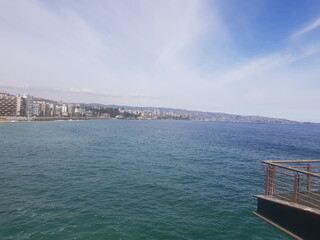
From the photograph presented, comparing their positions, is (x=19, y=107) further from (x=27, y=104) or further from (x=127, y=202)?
(x=127, y=202)

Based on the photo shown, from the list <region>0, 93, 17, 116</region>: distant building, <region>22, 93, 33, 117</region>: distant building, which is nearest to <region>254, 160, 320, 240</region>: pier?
<region>0, 93, 17, 116</region>: distant building

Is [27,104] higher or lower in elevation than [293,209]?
higher

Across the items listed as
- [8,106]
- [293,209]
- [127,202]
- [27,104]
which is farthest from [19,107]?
[293,209]

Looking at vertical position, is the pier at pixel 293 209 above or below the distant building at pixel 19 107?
below

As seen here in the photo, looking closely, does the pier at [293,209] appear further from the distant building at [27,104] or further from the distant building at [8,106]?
the distant building at [27,104]

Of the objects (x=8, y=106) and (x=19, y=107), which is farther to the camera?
(x=19, y=107)

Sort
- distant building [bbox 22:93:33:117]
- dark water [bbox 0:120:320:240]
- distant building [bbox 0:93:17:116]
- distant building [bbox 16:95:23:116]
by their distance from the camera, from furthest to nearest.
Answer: distant building [bbox 22:93:33:117]
distant building [bbox 16:95:23:116]
distant building [bbox 0:93:17:116]
dark water [bbox 0:120:320:240]

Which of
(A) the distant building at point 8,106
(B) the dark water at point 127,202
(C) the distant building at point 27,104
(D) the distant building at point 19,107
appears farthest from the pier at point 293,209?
(C) the distant building at point 27,104

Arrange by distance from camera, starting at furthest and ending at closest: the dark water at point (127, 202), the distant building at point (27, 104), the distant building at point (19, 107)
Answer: the distant building at point (27, 104) → the distant building at point (19, 107) → the dark water at point (127, 202)

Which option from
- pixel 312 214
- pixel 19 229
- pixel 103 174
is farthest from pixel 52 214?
pixel 312 214

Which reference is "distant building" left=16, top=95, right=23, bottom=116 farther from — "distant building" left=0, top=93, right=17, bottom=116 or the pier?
the pier

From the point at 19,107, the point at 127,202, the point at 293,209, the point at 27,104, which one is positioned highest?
the point at 27,104

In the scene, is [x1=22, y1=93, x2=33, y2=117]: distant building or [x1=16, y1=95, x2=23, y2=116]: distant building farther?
[x1=22, y1=93, x2=33, y2=117]: distant building

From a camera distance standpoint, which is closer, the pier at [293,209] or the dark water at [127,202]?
the pier at [293,209]
